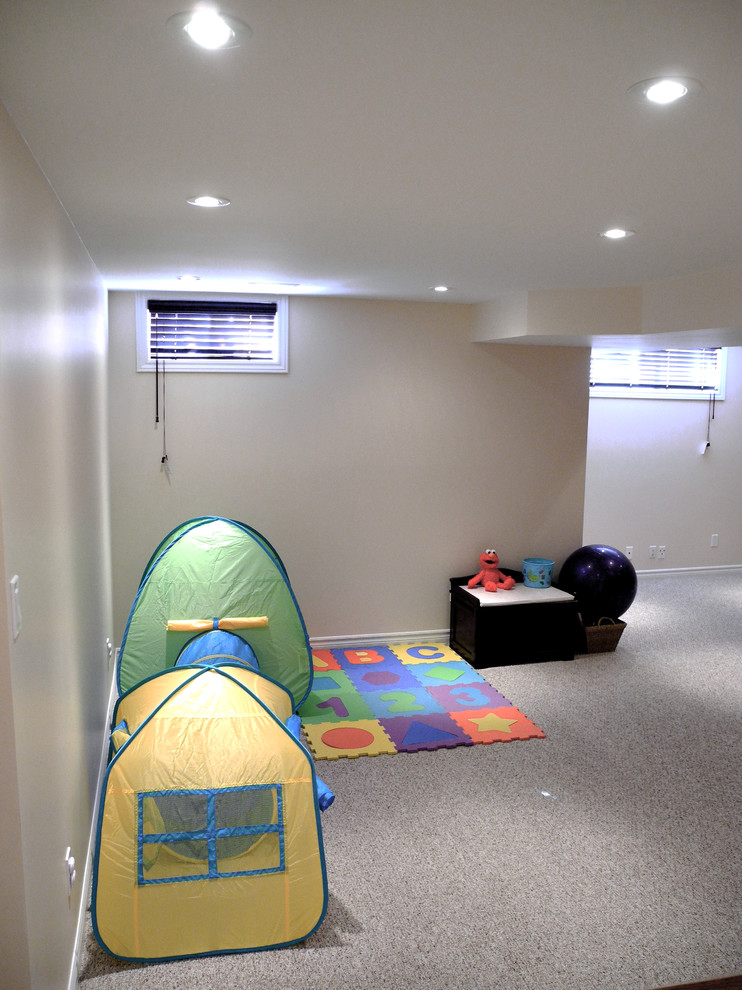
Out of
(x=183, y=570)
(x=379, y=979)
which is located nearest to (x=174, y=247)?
(x=183, y=570)

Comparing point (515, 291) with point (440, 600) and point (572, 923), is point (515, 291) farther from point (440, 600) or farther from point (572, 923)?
point (572, 923)

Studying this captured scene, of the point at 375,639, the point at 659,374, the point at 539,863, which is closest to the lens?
the point at 539,863

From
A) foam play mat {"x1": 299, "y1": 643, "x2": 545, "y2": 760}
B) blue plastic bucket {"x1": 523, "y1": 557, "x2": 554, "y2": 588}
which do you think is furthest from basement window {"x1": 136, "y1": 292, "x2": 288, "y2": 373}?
blue plastic bucket {"x1": 523, "y1": 557, "x2": 554, "y2": 588}

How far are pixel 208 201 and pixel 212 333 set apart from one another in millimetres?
2316

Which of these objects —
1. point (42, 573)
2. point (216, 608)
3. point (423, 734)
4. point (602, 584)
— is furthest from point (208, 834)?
point (602, 584)

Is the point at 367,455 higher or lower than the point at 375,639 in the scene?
higher

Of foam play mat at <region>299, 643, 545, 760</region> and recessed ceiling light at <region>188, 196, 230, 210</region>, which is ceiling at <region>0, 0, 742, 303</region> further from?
foam play mat at <region>299, 643, 545, 760</region>

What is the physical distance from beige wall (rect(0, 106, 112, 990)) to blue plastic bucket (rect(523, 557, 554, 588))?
2.92 meters

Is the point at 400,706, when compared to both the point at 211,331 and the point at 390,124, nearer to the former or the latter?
the point at 211,331

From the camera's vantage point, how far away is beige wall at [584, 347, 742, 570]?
6.81 m

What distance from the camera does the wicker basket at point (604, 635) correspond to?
16.3ft

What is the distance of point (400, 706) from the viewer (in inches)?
162

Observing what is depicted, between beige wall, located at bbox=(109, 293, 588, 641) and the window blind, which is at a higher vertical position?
the window blind

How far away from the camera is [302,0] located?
117 centimetres
